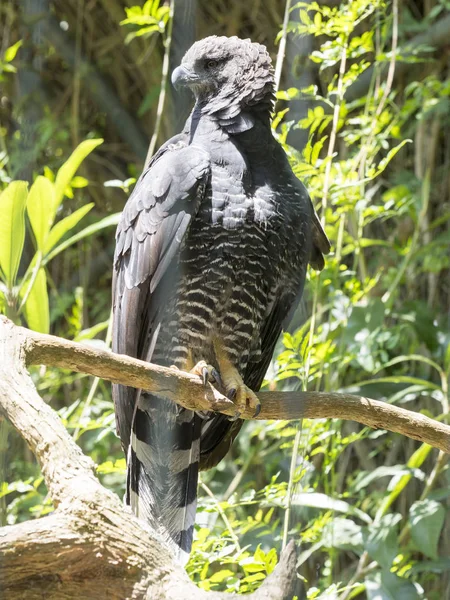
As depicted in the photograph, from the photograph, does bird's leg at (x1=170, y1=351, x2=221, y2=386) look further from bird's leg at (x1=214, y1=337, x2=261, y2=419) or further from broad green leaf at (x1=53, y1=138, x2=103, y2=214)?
broad green leaf at (x1=53, y1=138, x2=103, y2=214)

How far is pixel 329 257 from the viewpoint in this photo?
2.59 meters

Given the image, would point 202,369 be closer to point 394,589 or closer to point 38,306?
point 38,306

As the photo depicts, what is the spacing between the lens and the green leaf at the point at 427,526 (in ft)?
→ 7.97

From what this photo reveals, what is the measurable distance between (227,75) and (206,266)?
0.58 m

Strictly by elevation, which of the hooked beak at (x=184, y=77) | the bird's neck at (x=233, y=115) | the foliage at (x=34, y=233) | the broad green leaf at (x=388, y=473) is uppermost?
the hooked beak at (x=184, y=77)

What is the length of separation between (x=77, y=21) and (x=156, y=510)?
2431 mm

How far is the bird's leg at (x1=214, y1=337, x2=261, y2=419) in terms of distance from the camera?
80.4 inches

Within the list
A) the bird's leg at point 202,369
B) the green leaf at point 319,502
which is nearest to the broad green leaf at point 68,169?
the bird's leg at point 202,369

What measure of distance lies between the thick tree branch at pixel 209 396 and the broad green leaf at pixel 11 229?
Result: 0.42 m

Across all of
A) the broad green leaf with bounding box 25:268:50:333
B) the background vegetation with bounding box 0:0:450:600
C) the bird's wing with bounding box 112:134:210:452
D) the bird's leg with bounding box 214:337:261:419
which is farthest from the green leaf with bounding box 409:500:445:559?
the broad green leaf with bounding box 25:268:50:333

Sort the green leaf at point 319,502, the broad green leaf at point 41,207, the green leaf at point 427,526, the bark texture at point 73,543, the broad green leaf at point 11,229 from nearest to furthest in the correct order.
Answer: the bark texture at point 73,543, the broad green leaf at point 11,229, the broad green leaf at point 41,207, the green leaf at point 319,502, the green leaf at point 427,526

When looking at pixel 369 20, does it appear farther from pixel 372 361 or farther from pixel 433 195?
pixel 372 361

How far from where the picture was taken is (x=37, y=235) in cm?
221

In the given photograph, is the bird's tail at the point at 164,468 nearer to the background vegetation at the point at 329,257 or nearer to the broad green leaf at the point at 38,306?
the background vegetation at the point at 329,257
